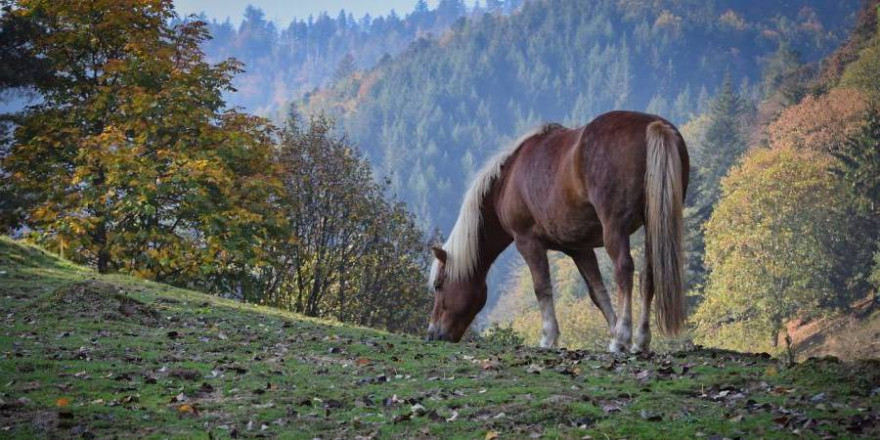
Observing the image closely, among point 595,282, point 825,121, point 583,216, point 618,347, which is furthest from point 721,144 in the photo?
point 618,347

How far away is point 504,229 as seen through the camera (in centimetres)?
1141

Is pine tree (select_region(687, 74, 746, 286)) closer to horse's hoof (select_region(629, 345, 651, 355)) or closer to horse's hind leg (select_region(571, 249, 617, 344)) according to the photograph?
horse's hind leg (select_region(571, 249, 617, 344))

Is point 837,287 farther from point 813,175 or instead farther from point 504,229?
point 504,229

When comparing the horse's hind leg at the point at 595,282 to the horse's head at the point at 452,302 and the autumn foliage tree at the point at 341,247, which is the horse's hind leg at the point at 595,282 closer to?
the horse's head at the point at 452,302

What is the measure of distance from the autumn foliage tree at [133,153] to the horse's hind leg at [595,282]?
31.5 ft

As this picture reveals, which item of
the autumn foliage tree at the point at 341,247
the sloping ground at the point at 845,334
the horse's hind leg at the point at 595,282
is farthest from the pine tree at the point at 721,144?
the horse's hind leg at the point at 595,282

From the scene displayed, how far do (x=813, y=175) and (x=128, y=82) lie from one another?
39.8 meters

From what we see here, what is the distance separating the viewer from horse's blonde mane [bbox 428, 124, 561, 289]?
1121 cm

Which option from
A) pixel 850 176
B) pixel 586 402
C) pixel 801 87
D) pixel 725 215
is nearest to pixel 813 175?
pixel 850 176

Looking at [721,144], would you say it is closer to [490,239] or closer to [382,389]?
[490,239]

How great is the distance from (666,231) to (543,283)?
2703 millimetres

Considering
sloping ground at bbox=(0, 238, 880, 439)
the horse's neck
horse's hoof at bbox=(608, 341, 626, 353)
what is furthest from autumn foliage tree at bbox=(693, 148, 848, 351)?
sloping ground at bbox=(0, 238, 880, 439)

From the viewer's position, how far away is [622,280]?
888 cm

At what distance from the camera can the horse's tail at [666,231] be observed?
27.3 ft
